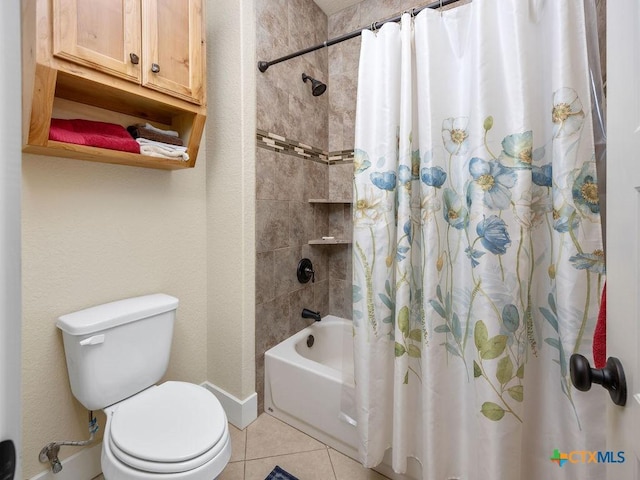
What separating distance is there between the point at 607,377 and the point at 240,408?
1609 millimetres

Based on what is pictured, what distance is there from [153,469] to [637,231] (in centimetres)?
133

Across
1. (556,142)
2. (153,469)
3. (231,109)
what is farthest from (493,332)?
(231,109)

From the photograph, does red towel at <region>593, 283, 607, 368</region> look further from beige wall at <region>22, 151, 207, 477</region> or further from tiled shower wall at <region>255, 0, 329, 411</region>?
beige wall at <region>22, 151, 207, 477</region>

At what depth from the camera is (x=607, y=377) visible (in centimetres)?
55

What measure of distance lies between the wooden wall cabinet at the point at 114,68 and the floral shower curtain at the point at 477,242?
2.53 feet

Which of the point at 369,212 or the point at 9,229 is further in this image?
the point at 369,212

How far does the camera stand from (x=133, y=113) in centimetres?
139

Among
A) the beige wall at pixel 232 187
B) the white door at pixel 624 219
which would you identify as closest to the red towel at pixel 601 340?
the white door at pixel 624 219

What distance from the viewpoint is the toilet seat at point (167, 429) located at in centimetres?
92

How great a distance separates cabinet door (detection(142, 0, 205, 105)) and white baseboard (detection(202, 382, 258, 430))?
5.10 feet

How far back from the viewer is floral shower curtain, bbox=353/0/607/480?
2.94 ft

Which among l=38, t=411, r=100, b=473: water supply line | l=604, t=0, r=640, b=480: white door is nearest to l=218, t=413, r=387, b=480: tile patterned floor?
l=38, t=411, r=100, b=473: water supply line

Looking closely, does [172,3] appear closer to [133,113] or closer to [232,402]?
[133,113]

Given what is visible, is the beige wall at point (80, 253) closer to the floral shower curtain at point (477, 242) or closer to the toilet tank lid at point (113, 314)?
the toilet tank lid at point (113, 314)
